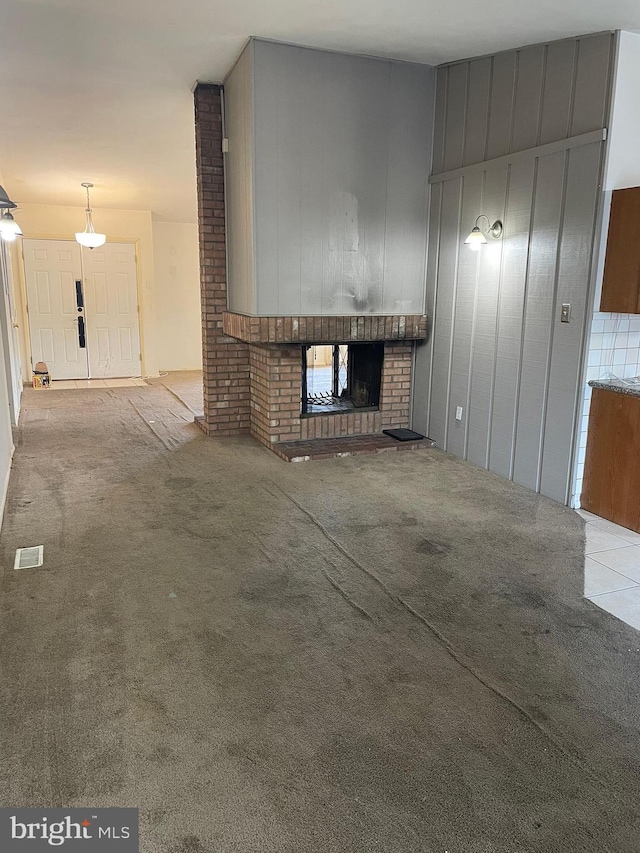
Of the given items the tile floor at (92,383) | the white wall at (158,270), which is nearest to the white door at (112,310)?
the white wall at (158,270)

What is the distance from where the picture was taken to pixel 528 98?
13.4ft

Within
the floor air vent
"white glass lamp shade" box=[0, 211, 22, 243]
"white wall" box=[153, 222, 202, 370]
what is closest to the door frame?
"white wall" box=[153, 222, 202, 370]

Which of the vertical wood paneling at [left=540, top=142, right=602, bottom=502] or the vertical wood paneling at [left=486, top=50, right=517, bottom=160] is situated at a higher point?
the vertical wood paneling at [left=486, top=50, right=517, bottom=160]

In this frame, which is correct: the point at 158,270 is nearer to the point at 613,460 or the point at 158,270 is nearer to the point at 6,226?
the point at 6,226

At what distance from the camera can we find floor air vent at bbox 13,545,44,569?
305cm

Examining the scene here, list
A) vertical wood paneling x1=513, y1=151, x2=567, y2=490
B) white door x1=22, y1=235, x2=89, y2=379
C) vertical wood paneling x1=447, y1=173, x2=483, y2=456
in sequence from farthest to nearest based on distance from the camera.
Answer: white door x1=22, y1=235, x2=89, y2=379 → vertical wood paneling x1=447, y1=173, x2=483, y2=456 → vertical wood paneling x1=513, y1=151, x2=567, y2=490

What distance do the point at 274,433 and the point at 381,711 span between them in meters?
3.37

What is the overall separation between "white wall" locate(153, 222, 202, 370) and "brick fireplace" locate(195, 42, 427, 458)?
4.52 m

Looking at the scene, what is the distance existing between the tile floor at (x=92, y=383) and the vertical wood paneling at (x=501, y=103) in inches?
240

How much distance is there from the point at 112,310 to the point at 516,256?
22.8 feet

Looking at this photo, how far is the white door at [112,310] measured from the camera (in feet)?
30.3

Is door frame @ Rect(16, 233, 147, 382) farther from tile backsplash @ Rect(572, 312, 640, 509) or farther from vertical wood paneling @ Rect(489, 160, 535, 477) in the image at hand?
tile backsplash @ Rect(572, 312, 640, 509)

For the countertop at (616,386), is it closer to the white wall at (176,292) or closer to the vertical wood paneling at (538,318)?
the vertical wood paneling at (538,318)

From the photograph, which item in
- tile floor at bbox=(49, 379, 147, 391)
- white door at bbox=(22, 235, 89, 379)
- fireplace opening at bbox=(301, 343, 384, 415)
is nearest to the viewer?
fireplace opening at bbox=(301, 343, 384, 415)
